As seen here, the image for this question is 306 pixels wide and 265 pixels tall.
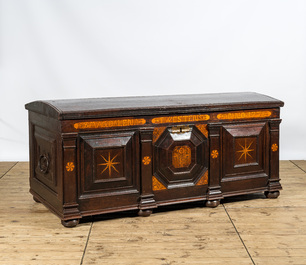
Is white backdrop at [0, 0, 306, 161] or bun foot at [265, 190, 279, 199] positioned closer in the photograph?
bun foot at [265, 190, 279, 199]

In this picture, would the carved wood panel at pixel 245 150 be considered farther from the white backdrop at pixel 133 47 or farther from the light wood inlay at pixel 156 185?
the white backdrop at pixel 133 47

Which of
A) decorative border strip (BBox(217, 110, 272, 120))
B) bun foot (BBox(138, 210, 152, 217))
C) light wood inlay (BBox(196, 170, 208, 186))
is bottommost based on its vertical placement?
bun foot (BBox(138, 210, 152, 217))

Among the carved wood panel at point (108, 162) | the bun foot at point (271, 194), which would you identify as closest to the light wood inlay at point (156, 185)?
the carved wood panel at point (108, 162)

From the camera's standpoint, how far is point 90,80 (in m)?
6.70

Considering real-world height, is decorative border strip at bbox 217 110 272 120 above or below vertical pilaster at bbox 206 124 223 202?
above

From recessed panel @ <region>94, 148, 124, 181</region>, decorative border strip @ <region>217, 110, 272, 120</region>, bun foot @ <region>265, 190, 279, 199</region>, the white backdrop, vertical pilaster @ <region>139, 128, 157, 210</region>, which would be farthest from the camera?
the white backdrop

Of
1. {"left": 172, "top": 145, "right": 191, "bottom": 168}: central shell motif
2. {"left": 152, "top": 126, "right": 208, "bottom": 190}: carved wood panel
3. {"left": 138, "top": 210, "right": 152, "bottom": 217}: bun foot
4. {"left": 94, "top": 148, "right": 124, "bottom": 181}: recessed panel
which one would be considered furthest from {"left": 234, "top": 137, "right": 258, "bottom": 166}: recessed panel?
{"left": 94, "top": 148, "right": 124, "bottom": 181}: recessed panel

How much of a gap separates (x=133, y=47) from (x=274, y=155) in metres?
2.09

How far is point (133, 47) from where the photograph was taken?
6688 millimetres

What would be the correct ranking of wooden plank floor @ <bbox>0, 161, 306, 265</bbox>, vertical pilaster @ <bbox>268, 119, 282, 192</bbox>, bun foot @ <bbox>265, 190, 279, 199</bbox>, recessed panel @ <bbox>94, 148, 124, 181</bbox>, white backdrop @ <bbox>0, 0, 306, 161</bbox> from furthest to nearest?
white backdrop @ <bbox>0, 0, 306, 161</bbox> < bun foot @ <bbox>265, 190, 279, 199</bbox> < vertical pilaster @ <bbox>268, 119, 282, 192</bbox> < recessed panel @ <bbox>94, 148, 124, 181</bbox> < wooden plank floor @ <bbox>0, 161, 306, 265</bbox>

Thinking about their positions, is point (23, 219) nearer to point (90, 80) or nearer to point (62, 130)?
point (62, 130)

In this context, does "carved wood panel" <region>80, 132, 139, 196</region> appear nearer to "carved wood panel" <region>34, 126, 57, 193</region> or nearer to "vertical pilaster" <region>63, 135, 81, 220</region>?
"vertical pilaster" <region>63, 135, 81, 220</region>

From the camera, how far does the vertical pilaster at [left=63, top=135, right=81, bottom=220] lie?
4.48m

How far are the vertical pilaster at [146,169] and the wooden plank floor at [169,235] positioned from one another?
0.11 metres
